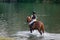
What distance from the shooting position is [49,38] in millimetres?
21750

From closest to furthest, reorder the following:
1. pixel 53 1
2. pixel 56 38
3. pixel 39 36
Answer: pixel 56 38, pixel 39 36, pixel 53 1

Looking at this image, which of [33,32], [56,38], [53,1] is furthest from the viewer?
[53,1]

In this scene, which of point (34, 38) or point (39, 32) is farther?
point (39, 32)

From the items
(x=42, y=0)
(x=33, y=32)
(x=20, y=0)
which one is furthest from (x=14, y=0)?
(x=33, y=32)

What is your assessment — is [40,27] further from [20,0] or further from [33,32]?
[20,0]

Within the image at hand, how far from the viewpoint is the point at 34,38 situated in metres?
22.4

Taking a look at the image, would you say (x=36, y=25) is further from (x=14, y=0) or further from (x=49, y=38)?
(x=14, y=0)

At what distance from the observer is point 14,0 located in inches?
4616

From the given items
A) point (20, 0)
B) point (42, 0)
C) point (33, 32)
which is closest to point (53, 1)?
point (42, 0)

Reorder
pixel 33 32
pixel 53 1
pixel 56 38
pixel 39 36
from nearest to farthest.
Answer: pixel 56 38, pixel 39 36, pixel 33 32, pixel 53 1

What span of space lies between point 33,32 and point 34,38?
99.1 inches

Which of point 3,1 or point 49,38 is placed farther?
point 3,1

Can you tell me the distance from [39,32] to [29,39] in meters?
2.26

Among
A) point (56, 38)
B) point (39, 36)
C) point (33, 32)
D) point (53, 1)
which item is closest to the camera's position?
point (56, 38)
